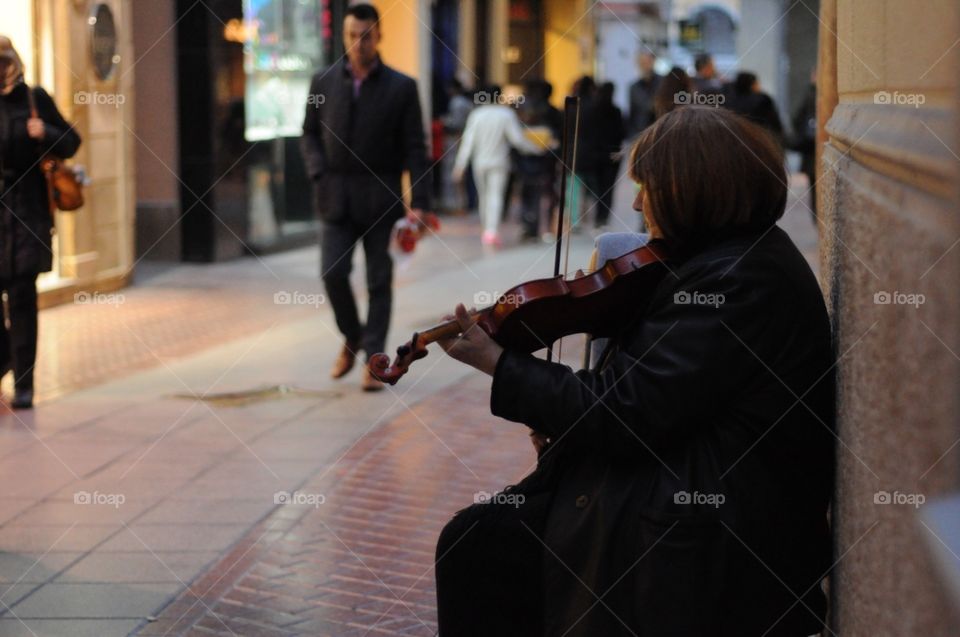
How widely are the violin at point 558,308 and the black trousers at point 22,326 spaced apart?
4678 mm

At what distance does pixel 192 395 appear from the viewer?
7.58m

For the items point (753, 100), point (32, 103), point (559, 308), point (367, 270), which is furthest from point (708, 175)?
point (753, 100)

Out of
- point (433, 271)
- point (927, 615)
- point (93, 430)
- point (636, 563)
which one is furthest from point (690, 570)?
point (433, 271)

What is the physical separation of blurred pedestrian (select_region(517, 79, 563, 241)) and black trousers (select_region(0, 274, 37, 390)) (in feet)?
29.8

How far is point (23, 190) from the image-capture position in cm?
704

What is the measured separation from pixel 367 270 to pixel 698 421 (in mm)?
5298

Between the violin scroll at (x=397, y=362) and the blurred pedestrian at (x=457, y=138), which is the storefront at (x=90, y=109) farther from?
the violin scroll at (x=397, y=362)

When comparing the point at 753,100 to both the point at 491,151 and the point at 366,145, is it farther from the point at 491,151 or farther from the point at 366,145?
the point at 366,145

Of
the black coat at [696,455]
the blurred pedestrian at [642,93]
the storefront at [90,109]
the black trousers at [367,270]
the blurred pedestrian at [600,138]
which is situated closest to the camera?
the black coat at [696,455]

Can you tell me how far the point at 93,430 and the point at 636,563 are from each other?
4554 millimetres

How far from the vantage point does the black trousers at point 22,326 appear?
7055mm

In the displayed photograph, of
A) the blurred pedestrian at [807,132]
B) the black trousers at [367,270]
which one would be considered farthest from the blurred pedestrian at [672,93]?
the blurred pedestrian at [807,132]

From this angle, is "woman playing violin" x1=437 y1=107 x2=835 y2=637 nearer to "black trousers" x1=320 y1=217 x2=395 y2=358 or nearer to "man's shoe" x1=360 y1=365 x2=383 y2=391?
"man's shoe" x1=360 y1=365 x2=383 y2=391

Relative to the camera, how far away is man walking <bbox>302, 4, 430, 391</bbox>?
A: 776 cm
